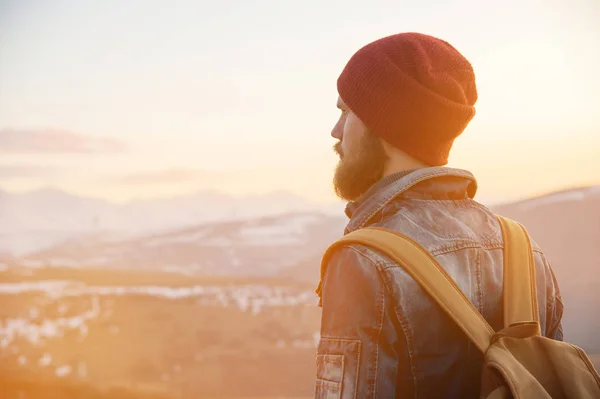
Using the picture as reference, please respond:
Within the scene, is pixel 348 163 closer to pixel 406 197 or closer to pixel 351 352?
pixel 406 197

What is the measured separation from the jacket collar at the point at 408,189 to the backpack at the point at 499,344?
4.7 inches

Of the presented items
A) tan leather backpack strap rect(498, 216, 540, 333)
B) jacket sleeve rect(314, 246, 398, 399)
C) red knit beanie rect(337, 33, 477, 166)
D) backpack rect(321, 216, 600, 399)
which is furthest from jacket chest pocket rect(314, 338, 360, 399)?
red knit beanie rect(337, 33, 477, 166)

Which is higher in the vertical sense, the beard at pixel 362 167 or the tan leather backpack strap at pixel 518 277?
the beard at pixel 362 167

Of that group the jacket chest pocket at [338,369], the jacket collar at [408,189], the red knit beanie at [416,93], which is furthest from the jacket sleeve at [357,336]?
the red knit beanie at [416,93]

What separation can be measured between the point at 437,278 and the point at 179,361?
1215 cm

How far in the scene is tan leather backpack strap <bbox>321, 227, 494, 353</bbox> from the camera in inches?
A: 65.9

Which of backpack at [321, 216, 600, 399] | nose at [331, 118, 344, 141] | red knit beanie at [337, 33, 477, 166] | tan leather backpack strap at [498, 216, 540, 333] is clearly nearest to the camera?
backpack at [321, 216, 600, 399]

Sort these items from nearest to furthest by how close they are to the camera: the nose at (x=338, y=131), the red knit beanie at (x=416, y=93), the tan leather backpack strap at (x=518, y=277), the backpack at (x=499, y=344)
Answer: the backpack at (x=499, y=344), the tan leather backpack strap at (x=518, y=277), the red knit beanie at (x=416, y=93), the nose at (x=338, y=131)

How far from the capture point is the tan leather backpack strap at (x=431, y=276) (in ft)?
5.49

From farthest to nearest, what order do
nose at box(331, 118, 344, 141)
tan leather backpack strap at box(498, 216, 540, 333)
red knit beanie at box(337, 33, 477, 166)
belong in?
nose at box(331, 118, 344, 141) < red knit beanie at box(337, 33, 477, 166) < tan leather backpack strap at box(498, 216, 540, 333)

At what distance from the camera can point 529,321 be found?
1.76 m

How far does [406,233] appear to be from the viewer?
5.83ft

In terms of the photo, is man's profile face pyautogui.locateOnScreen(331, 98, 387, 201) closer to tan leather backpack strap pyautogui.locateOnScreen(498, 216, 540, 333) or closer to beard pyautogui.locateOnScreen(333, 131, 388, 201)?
beard pyautogui.locateOnScreen(333, 131, 388, 201)

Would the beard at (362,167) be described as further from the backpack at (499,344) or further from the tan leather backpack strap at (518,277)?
the tan leather backpack strap at (518,277)
